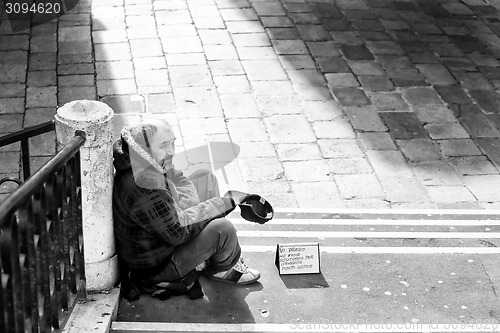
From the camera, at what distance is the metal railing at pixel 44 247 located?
3.21 m

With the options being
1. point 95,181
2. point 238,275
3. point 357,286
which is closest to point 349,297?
point 357,286

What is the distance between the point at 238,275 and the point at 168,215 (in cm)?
76

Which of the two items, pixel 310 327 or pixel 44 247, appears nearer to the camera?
pixel 44 247

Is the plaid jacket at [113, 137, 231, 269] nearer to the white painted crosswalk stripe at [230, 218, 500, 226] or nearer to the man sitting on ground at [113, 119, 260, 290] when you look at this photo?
the man sitting on ground at [113, 119, 260, 290]

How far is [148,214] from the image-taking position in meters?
4.63

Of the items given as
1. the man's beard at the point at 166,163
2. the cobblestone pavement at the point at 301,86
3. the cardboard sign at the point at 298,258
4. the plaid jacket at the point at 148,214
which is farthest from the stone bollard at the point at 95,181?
the cobblestone pavement at the point at 301,86

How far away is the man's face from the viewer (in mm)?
4645

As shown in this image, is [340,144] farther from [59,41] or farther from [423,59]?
[59,41]

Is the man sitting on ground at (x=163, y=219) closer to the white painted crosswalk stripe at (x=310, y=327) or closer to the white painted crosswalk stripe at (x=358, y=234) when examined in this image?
the white painted crosswalk stripe at (x=310, y=327)

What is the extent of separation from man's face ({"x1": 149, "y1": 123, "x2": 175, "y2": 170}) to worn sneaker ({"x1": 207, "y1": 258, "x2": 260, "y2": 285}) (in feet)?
2.89

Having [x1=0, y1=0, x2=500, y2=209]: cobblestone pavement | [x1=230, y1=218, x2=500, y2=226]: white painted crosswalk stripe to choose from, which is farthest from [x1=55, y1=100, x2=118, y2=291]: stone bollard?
[x1=0, y1=0, x2=500, y2=209]: cobblestone pavement

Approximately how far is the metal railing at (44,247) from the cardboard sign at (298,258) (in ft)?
4.33

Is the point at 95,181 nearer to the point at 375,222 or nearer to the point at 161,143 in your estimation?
the point at 161,143

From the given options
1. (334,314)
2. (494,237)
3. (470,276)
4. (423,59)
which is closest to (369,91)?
(423,59)
